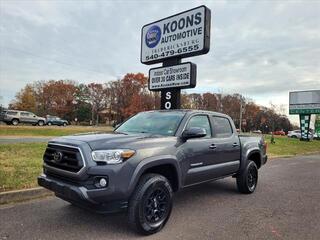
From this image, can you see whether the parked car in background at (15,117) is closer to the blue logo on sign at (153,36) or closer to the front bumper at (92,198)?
the blue logo on sign at (153,36)

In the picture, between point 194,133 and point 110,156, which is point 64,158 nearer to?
point 110,156

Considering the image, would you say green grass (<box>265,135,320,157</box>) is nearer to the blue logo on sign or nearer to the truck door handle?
the blue logo on sign

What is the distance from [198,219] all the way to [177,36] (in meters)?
8.08

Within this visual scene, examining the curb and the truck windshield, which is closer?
the truck windshield

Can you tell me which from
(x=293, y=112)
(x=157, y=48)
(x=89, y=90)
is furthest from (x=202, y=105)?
(x=157, y=48)

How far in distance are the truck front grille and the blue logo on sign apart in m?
8.54

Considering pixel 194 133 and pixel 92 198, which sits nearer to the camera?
pixel 92 198

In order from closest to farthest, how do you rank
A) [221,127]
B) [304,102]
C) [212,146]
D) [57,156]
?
[57,156] < [212,146] < [221,127] < [304,102]

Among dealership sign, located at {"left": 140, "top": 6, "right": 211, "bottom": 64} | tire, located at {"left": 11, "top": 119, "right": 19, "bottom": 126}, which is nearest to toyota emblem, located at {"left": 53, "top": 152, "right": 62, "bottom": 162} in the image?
dealership sign, located at {"left": 140, "top": 6, "right": 211, "bottom": 64}

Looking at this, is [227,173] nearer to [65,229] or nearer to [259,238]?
[259,238]

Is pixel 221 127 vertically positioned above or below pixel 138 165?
above

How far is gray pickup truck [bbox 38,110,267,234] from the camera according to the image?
4.23 m

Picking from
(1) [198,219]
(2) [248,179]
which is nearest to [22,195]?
(1) [198,219]

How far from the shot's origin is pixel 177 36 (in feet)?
39.1
